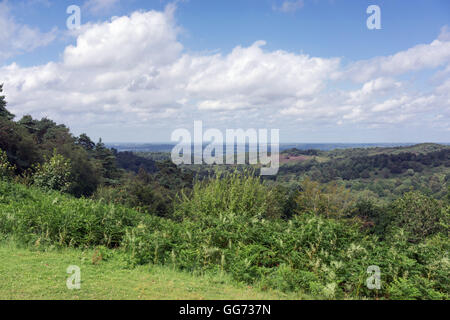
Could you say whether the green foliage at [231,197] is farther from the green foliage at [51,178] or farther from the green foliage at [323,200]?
the green foliage at [323,200]

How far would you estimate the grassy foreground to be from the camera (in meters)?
3.98

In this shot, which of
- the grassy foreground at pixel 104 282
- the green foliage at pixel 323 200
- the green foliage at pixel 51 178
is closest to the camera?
the grassy foreground at pixel 104 282

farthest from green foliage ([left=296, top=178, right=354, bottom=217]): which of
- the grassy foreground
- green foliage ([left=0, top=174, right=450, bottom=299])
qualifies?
the grassy foreground

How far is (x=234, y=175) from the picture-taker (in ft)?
32.9

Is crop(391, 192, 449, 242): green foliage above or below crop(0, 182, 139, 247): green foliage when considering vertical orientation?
below

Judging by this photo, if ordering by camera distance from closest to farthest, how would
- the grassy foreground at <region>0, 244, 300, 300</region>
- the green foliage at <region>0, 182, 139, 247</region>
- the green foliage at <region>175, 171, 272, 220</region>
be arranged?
the grassy foreground at <region>0, 244, 300, 300</region> → the green foliage at <region>0, 182, 139, 247</region> → the green foliage at <region>175, 171, 272, 220</region>

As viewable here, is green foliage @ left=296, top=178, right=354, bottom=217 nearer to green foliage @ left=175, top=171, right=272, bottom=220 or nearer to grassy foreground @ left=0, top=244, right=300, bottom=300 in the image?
green foliage @ left=175, top=171, right=272, bottom=220

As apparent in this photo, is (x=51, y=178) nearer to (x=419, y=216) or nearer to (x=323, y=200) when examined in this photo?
(x=323, y=200)

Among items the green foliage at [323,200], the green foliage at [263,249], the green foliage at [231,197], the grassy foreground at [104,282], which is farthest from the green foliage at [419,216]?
the grassy foreground at [104,282]

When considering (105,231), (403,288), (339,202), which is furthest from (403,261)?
(339,202)

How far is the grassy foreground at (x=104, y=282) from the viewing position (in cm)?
398

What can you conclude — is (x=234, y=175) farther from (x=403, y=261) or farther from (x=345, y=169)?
(x=345, y=169)

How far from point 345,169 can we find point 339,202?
6505 cm
